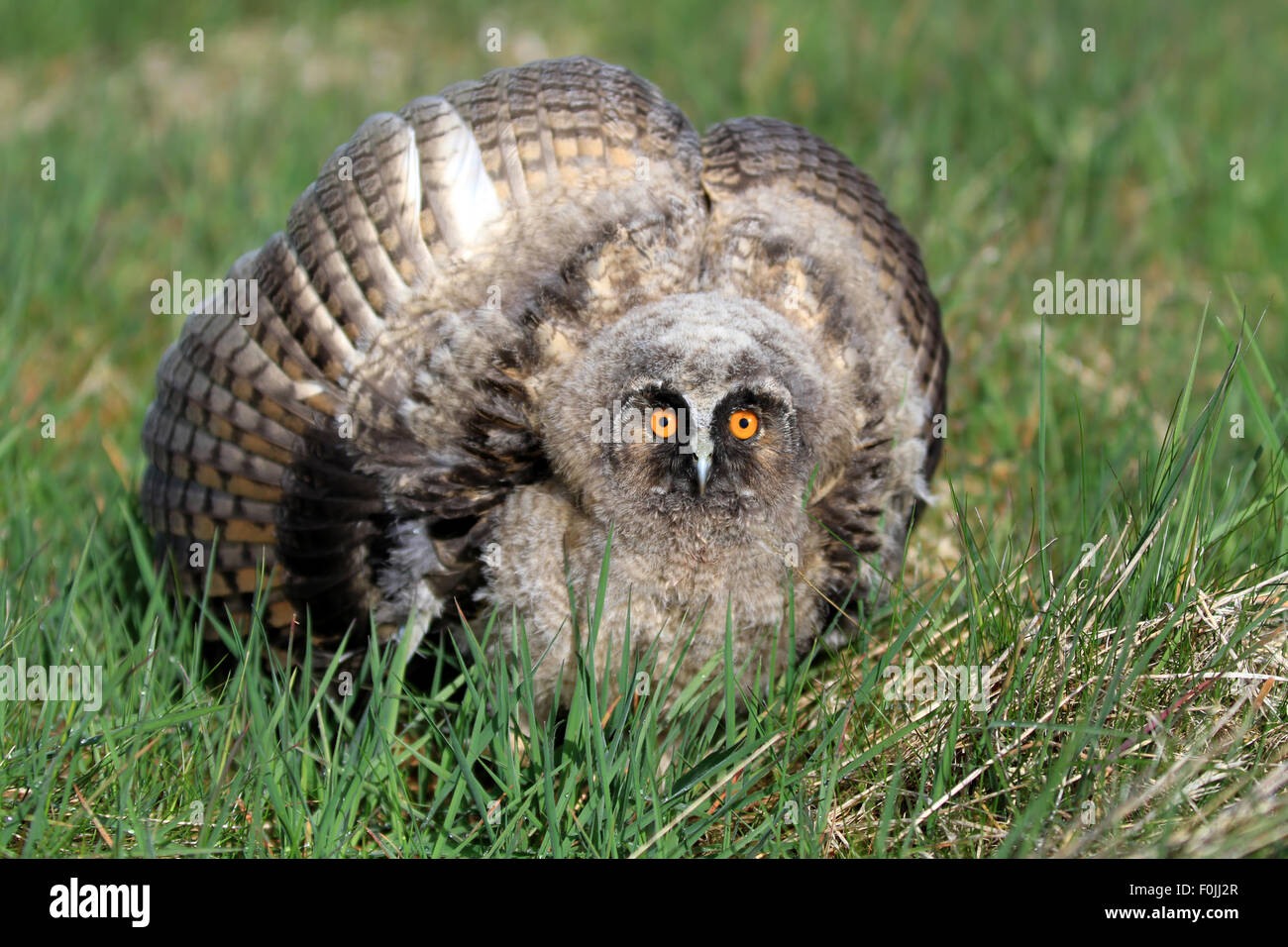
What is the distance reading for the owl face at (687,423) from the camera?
10.3ft

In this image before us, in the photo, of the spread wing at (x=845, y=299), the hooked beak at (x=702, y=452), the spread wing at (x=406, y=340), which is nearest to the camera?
the hooked beak at (x=702, y=452)

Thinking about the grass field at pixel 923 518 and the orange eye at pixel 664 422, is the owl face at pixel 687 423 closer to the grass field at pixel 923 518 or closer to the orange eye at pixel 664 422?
the orange eye at pixel 664 422

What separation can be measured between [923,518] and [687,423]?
139cm

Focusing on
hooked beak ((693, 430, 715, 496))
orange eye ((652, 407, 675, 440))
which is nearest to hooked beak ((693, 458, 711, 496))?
hooked beak ((693, 430, 715, 496))

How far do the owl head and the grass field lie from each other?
47 centimetres

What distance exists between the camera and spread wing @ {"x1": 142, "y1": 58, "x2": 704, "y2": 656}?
3369 millimetres

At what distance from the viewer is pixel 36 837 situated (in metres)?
2.78

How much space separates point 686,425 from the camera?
3160mm

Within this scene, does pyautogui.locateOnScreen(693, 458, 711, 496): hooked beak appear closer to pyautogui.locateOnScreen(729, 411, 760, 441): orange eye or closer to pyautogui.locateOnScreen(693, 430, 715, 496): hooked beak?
pyautogui.locateOnScreen(693, 430, 715, 496): hooked beak

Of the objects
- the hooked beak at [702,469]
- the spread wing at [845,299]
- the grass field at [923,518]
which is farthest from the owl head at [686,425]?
the grass field at [923,518]

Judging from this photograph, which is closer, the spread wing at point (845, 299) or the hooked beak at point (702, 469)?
the hooked beak at point (702, 469)

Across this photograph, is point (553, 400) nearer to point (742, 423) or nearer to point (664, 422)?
point (664, 422)
